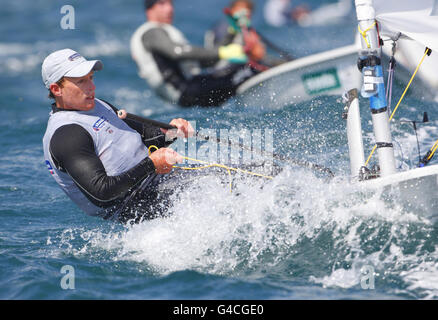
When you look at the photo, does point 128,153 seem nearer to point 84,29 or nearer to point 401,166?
point 401,166

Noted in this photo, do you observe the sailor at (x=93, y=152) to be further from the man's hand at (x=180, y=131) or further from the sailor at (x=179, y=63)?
the sailor at (x=179, y=63)

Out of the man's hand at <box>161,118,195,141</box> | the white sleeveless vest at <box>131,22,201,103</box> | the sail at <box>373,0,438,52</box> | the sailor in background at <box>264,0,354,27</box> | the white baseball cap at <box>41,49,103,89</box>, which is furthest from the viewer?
the sailor in background at <box>264,0,354,27</box>

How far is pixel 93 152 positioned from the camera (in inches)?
137

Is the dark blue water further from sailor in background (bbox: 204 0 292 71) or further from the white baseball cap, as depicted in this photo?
sailor in background (bbox: 204 0 292 71)

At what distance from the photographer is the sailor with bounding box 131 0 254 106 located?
6.97 metres

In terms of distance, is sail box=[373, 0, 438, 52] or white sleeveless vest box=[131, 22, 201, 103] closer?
sail box=[373, 0, 438, 52]

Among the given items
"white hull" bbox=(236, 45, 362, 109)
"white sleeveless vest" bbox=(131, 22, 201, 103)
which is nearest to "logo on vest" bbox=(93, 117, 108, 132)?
"white hull" bbox=(236, 45, 362, 109)

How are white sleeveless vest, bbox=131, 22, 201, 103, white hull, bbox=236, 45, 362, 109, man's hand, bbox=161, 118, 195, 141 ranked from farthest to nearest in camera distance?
white sleeveless vest, bbox=131, 22, 201, 103 < white hull, bbox=236, 45, 362, 109 < man's hand, bbox=161, 118, 195, 141

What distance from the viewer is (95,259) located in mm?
3793

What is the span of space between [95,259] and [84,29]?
8.69 m

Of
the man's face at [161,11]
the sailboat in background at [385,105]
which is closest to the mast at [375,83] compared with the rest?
the sailboat in background at [385,105]

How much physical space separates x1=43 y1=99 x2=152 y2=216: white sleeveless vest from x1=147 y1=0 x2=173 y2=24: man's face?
11.6 ft
